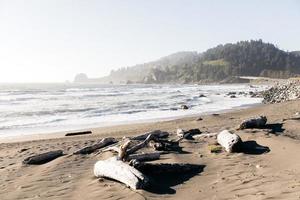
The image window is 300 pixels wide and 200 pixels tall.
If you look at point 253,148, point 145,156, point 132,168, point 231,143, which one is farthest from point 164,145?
point 132,168

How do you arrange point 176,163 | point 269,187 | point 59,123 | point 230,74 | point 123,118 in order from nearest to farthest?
point 269,187 → point 176,163 → point 59,123 → point 123,118 → point 230,74

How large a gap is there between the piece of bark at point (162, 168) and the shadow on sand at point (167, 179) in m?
0.06

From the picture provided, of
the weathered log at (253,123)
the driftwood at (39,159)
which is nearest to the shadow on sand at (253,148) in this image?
the weathered log at (253,123)

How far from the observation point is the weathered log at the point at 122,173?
26.9 ft

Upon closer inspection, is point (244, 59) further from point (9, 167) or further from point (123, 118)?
point (9, 167)

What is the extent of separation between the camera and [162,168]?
9.26 m

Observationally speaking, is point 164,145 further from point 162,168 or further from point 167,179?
point 167,179

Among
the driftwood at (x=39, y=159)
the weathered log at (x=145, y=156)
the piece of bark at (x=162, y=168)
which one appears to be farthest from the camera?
the driftwood at (x=39, y=159)

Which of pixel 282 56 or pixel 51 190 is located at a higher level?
pixel 282 56

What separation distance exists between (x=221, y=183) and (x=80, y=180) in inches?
129

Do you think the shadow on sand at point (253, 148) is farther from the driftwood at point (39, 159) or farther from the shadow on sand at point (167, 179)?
the driftwood at point (39, 159)

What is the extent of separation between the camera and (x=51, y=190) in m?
8.95

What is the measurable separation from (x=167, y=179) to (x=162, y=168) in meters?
0.41

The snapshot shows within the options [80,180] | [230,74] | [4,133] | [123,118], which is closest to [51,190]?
[80,180]
